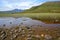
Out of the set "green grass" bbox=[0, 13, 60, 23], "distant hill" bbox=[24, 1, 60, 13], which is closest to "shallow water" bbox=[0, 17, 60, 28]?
"green grass" bbox=[0, 13, 60, 23]

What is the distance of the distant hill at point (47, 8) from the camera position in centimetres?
223

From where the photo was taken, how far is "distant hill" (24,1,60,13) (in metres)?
2.23

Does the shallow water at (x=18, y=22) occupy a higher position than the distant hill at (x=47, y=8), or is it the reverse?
the distant hill at (x=47, y=8)

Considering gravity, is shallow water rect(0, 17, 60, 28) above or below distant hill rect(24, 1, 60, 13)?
below

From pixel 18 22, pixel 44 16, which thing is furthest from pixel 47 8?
pixel 18 22

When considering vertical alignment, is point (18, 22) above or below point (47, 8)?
below

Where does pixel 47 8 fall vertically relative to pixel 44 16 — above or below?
above

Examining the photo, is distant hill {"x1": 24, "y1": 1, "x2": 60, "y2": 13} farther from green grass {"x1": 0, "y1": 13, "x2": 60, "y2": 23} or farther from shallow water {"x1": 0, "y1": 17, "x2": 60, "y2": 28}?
shallow water {"x1": 0, "y1": 17, "x2": 60, "y2": 28}

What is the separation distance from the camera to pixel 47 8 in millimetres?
2275

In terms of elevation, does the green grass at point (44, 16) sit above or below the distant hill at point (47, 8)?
below

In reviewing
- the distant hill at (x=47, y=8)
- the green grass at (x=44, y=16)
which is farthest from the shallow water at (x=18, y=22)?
the distant hill at (x=47, y=8)

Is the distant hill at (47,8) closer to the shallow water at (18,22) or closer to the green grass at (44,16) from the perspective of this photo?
the green grass at (44,16)

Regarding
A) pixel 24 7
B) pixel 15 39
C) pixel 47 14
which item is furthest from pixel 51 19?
pixel 15 39

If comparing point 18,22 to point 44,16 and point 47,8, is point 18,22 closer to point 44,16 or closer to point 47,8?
point 44,16
